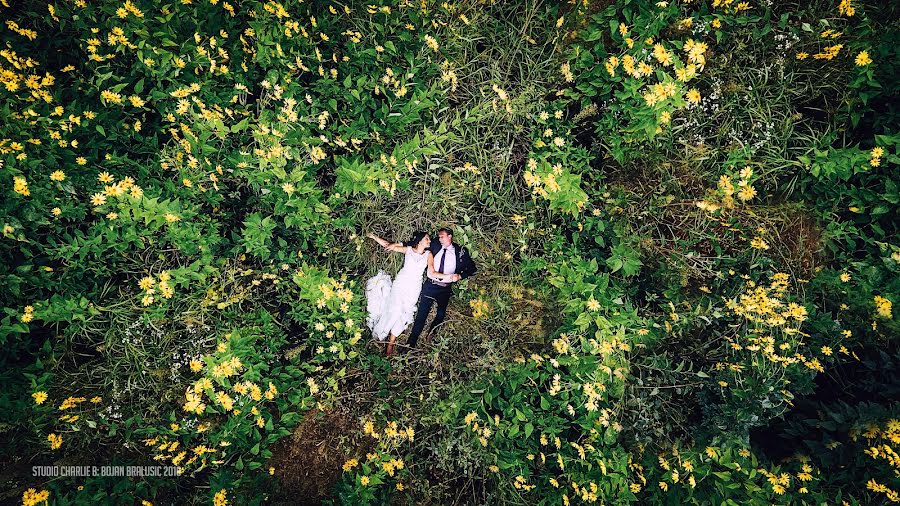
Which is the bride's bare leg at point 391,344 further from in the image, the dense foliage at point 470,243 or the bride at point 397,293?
the dense foliage at point 470,243

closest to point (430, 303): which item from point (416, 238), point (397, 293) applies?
point (397, 293)

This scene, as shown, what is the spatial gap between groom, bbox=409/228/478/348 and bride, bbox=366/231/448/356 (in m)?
0.10

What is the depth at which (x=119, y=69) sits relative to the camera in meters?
3.32

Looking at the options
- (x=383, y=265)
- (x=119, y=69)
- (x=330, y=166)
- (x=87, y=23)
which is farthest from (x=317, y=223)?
(x=87, y=23)

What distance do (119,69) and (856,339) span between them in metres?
6.80

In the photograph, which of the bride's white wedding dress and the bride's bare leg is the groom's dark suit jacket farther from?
the bride's bare leg

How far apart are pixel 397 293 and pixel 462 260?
0.84m

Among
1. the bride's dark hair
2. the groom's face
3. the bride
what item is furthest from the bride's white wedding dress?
the groom's face

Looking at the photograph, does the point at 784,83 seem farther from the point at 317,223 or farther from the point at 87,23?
the point at 87,23

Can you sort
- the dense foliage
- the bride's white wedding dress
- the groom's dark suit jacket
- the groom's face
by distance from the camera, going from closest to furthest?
1. the dense foliage
2. the groom's face
3. the groom's dark suit jacket
4. the bride's white wedding dress

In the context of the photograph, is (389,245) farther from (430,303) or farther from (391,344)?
(391,344)

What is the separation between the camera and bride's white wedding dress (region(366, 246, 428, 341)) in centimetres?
454

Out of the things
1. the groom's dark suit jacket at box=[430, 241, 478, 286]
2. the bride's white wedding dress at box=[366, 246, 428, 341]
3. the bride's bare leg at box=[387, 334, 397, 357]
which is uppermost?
the groom's dark suit jacket at box=[430, 241, 478, 286]

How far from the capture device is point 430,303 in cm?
460
